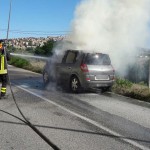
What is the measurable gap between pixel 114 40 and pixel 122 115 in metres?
7.63

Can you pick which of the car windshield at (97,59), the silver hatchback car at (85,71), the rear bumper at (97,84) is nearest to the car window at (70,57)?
the silver hatchback car at (85,71)

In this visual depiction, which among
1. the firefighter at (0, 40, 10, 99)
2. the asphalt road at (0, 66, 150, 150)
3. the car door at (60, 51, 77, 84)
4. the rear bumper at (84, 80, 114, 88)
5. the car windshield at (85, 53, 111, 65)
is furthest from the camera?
the car door at (60, 51, 77, 84)

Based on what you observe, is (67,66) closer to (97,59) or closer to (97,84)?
(97,59)

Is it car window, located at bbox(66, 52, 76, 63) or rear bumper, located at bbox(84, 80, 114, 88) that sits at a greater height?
car window, located at bbox(66, 52, 76, 63)

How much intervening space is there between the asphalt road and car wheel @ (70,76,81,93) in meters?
0.63

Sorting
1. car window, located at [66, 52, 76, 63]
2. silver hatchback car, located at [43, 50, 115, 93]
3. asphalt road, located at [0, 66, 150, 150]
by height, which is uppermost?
car window, located at [66, 52, 76, 63]

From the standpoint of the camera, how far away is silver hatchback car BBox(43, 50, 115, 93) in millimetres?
13773

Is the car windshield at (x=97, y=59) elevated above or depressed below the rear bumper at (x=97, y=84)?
Answer: above

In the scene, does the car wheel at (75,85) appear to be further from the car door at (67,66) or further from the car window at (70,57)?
the car window at (70,57)

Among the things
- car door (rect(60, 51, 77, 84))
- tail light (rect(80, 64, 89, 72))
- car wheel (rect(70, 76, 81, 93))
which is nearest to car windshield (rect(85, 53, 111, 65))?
tail light (rect(80, 64, 89, 72))

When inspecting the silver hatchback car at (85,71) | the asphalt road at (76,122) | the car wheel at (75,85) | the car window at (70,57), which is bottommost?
the asphalt road at (76,122)

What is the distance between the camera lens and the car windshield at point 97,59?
549 inches

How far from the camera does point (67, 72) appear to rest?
14484 millimetres

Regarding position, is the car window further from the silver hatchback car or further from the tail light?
the tail light
